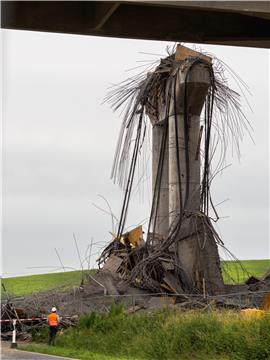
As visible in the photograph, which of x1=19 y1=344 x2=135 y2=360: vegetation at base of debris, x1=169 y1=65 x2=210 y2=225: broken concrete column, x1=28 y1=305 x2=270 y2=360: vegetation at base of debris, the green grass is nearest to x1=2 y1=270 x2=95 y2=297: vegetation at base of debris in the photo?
the green grass

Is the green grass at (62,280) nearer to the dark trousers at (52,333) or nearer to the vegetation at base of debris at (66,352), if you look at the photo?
the dark trousers at (52,333)

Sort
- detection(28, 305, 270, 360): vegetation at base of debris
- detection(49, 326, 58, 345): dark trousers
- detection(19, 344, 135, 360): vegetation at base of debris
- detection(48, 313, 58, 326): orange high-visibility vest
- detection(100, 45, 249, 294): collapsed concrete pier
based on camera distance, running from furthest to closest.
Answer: detection(100, 45, 249, 294): collapsed concrete pier < detection(49, 326, 58, 345): dark trousers < detection(48, 313, 58, 326): orange high-visibility vest < detection(19, 344, 135, 360): vegetation at base of debris < detection(28, 305, 270, 360): vegetation at base of debris

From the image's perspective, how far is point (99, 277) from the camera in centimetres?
1998

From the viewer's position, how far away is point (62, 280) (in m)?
28.6

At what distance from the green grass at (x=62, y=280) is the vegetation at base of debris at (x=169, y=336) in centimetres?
510

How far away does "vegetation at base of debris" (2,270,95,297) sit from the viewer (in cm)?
2120

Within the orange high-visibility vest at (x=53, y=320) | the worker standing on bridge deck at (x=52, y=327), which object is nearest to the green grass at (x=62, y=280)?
the worker standing on bridge deck at (x=52, y=327)

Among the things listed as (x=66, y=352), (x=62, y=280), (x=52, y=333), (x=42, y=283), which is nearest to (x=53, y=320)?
(x=52, y=333)

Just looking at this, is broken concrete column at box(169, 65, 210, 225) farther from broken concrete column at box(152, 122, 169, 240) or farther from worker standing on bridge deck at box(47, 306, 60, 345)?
worker standing on bridge deck at box(47, 306, 60, 345)

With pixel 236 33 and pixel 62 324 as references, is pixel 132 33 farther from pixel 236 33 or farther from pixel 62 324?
pixel 62 324

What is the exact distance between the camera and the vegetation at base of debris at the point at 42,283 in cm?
2120

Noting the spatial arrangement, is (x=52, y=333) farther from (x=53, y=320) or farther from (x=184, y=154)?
(x=184, y=154)

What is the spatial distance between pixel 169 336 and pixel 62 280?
16176 millimetres

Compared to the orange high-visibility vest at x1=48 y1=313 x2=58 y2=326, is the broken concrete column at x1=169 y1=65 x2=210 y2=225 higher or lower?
higher
